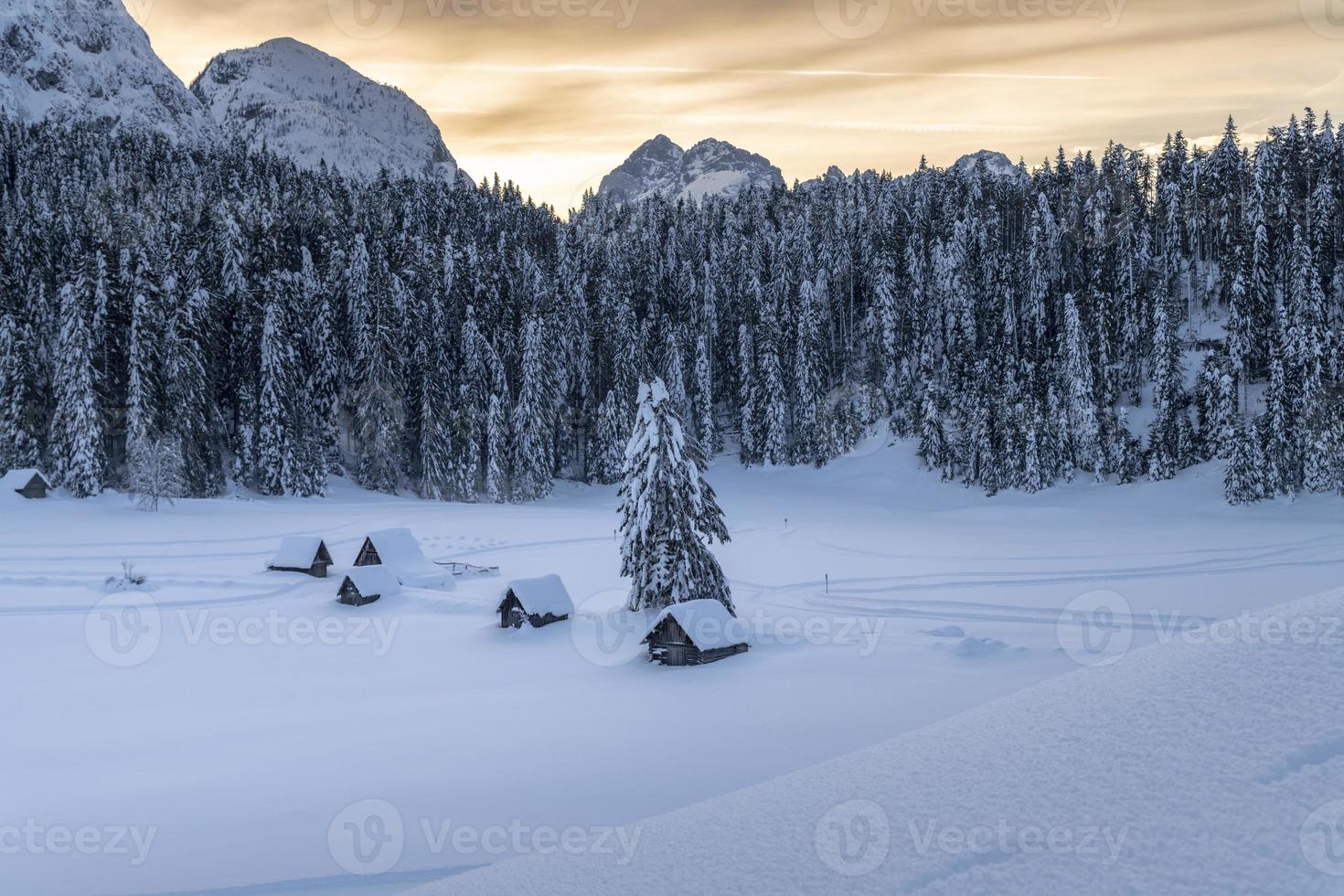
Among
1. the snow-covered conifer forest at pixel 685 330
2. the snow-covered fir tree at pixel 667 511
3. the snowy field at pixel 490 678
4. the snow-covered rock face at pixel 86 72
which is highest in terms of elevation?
the snow-covered rock face at pixel 86 72

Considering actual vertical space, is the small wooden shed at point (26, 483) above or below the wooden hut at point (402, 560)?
above

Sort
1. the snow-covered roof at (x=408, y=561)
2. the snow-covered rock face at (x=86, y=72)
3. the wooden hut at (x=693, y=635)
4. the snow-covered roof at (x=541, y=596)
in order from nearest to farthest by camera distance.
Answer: the wooden hut at (x=693, y=635)
the snow-covered roof at (x=541, y=596)
the snow-covered roof at (x=408, y=561)
the snow-covered rock face at (x=86, y=72)

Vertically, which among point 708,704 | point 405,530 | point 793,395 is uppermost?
point 793,395

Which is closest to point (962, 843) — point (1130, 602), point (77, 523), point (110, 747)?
point (110, 747)

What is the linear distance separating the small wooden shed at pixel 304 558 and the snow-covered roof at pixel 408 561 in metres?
2.78

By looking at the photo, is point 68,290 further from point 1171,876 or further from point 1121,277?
point 1121,277

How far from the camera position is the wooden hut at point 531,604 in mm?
31000

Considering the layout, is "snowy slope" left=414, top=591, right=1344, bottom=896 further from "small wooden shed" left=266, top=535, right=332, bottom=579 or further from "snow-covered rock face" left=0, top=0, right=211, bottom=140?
"snow-covered rock face" left=0, top=0, right=211, bottom=140

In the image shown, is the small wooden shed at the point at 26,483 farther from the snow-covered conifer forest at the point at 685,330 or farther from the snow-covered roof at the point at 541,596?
the snow-covered roof at the point at 541,596

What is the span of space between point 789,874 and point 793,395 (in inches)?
3164

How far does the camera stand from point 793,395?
84.7m

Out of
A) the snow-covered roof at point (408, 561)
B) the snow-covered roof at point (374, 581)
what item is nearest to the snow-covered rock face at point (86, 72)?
the snow-covered roof at point (408, 561)

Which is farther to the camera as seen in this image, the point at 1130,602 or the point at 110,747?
the point at 1130,602

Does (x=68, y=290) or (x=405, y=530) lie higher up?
(x=68, y=290)
